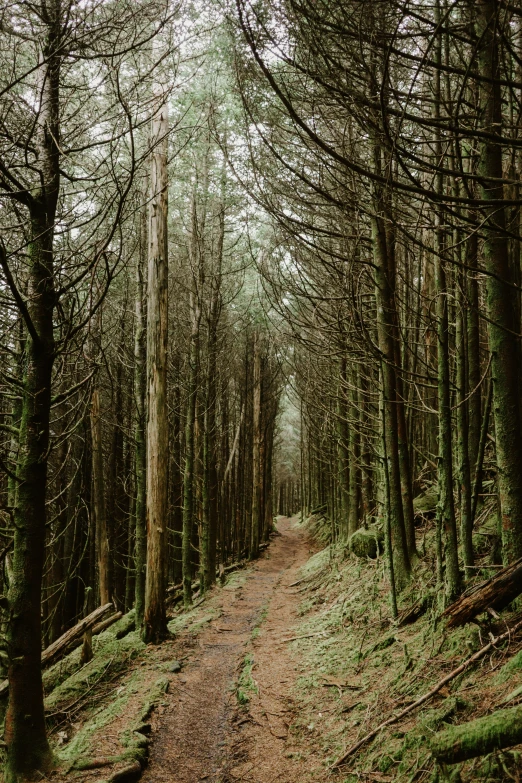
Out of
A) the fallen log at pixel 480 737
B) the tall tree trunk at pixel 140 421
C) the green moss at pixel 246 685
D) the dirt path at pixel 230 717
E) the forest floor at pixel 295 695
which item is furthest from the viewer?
the tall tree trunk at pixel 140 421

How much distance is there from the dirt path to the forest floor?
2 centimetres

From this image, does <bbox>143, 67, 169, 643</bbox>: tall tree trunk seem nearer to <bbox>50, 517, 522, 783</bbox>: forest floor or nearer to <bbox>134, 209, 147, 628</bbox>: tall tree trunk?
<bbox>50, 517, 522, 783</bbox>: forest floor

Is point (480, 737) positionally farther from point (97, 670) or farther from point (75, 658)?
point (75, 658)

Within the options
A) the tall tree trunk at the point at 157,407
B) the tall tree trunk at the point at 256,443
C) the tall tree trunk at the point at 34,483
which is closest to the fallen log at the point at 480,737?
the tall tree trunk at the point at 34,483

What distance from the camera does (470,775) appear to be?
224cm

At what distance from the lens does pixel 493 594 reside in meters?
3.19

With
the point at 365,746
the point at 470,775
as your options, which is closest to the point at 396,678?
the point at 365,746

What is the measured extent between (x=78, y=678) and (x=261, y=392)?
11.6m

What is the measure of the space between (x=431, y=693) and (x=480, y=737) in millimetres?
1026

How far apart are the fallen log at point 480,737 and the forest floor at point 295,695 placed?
0.22 ft

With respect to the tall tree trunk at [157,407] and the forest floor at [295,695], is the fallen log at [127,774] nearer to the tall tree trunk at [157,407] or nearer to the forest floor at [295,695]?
the forest floor at [295,695]

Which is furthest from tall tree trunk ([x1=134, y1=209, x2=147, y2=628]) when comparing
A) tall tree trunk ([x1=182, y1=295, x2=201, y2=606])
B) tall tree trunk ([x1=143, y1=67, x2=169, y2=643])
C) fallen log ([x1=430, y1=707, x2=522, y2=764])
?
fallen log ([x1=430, y1=707, x2=522, y2=764])

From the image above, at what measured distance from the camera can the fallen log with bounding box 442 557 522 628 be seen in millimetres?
3059

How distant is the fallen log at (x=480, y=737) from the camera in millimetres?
2068
